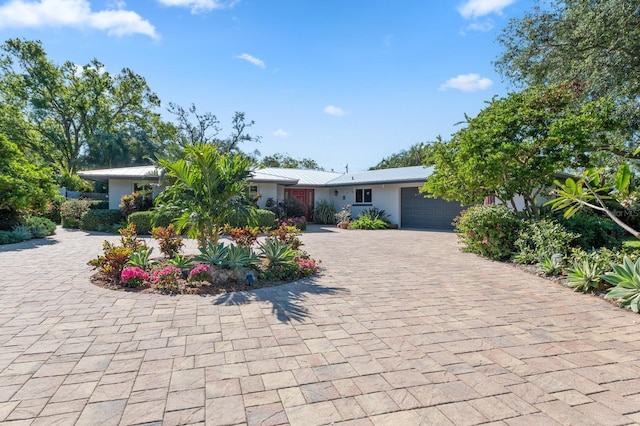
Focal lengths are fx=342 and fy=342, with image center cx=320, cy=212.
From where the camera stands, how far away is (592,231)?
762cm

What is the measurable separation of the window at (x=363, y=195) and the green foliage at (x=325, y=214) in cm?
164

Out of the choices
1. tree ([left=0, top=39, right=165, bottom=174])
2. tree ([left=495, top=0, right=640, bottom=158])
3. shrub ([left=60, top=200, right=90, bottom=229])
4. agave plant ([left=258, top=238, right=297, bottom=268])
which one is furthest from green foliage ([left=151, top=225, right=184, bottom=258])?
tree ([left=0, top=39, right=165, bottom=174])

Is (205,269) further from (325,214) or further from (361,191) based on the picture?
(361,191)

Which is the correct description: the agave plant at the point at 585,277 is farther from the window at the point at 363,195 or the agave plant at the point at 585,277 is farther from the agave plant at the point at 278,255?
the window at the point at 363,195

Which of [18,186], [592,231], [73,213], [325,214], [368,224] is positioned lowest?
[368,224]

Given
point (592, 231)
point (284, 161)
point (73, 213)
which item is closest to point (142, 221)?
point (73, 213)

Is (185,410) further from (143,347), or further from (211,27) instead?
(211,27)

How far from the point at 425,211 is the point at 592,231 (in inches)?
436

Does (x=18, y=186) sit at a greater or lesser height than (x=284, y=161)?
lesser

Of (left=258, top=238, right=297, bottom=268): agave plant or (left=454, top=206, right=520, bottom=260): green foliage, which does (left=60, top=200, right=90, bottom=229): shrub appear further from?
(left=454, top=206, right=520, bottom=260): green foliage

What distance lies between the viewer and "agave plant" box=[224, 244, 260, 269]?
6.01 m

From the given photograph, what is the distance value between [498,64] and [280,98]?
8887mm

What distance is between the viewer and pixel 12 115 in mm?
26109

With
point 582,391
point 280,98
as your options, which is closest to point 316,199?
point 280,98
